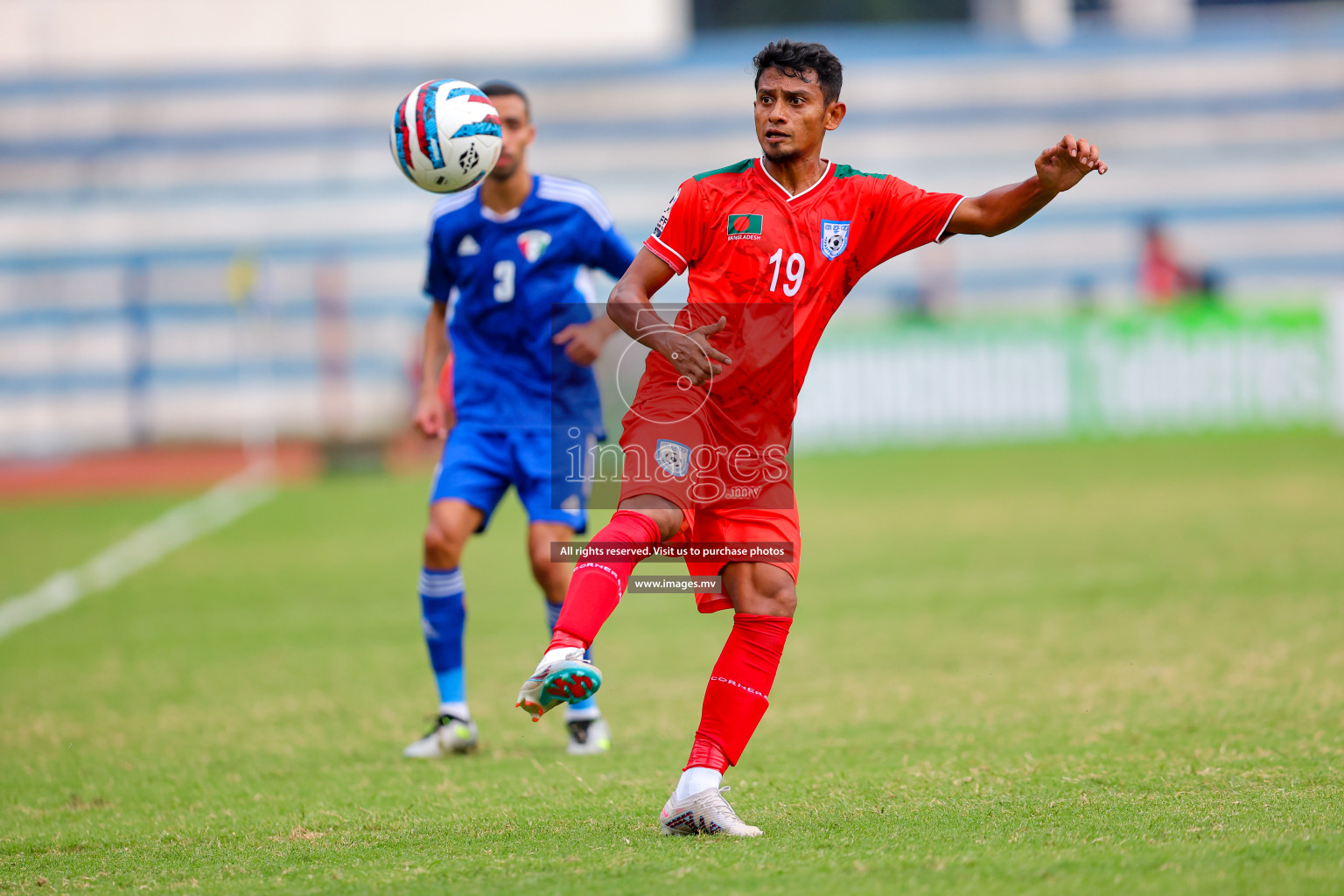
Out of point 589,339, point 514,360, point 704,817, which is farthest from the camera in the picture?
point 514,360

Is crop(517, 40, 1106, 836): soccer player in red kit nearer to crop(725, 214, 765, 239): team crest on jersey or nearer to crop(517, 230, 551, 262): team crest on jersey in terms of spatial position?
crop(725, 214, 765, 239): team crest on jersey

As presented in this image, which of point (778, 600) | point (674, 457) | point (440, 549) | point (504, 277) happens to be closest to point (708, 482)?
point (674, 457)

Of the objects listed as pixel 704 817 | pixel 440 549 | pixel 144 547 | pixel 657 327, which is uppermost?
pixel 657 327

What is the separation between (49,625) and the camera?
980 centimetres

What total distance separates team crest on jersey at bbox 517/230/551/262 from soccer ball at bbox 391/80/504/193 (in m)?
0.67

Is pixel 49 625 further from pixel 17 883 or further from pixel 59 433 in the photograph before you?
pixel 59 433

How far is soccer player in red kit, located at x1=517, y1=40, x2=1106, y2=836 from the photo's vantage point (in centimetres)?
441

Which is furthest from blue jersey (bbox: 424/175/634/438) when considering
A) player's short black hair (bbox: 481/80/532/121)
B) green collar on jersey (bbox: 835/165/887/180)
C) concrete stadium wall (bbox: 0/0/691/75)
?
concrete stadium wall (bbox: 0/0/691/75)

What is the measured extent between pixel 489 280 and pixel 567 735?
2.00 m

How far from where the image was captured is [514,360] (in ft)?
20.8

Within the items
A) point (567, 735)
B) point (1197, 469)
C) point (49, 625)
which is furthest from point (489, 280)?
point (1197, 469)

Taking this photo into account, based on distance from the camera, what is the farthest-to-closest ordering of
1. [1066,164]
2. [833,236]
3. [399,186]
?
1. [399,186]
2. [833,236]
3. [1066,164]

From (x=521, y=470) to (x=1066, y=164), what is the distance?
2722 mm

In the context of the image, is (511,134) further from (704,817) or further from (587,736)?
(704,817)
